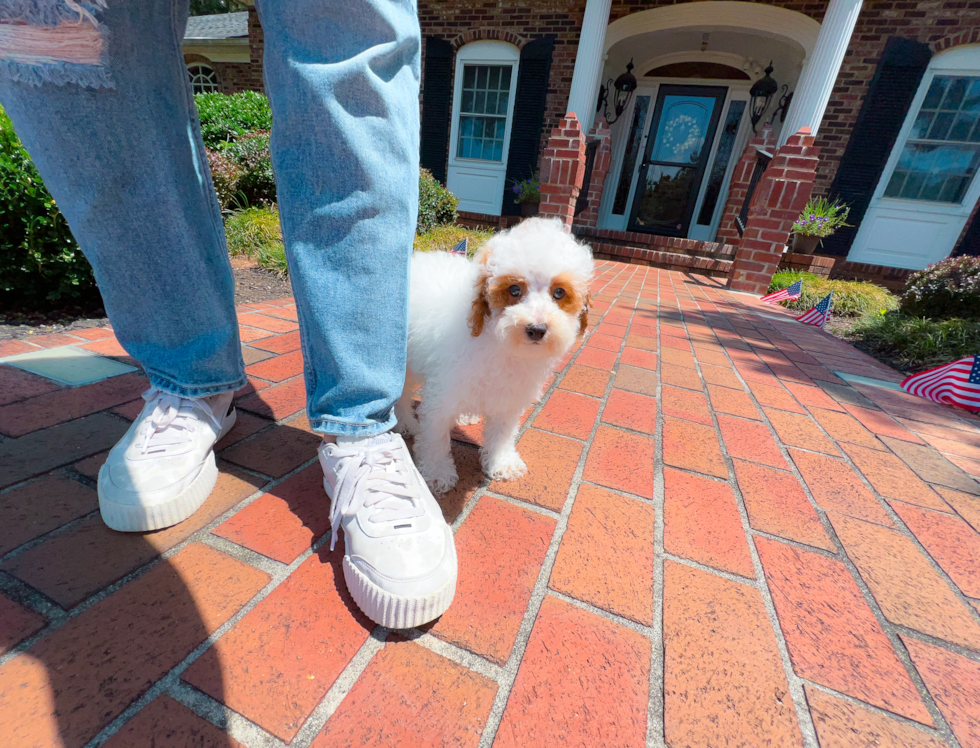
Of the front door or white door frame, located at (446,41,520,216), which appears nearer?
the front door

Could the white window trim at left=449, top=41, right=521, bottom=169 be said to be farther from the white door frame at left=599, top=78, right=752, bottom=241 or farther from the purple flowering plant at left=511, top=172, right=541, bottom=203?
the white door frame at left=599, top=78, right=752, bottom=241

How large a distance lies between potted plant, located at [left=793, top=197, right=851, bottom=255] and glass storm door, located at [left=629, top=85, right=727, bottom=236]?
2.66 m

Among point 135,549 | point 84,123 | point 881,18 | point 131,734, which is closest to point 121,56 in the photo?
point 84,123

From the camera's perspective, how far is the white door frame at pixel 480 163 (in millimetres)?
8961

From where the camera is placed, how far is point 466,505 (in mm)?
1478

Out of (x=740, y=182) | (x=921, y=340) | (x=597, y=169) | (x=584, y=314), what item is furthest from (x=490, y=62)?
(x=584, y=314)

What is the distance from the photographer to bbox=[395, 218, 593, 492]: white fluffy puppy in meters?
1.45

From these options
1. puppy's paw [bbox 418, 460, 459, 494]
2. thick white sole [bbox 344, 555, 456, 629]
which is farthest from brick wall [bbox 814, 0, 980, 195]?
thick white sole [bbox 344, 555, 456, 629]

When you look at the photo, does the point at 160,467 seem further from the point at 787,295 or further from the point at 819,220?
the point at 819,220

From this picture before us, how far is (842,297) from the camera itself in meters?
6.46

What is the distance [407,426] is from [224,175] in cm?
496

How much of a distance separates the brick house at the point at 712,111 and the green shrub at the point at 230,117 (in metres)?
4.10

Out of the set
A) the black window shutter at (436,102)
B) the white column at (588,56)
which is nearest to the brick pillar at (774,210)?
the white column at (588,56)

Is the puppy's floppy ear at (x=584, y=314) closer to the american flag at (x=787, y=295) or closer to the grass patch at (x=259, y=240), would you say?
the grass patch at (x=259, y=240)
